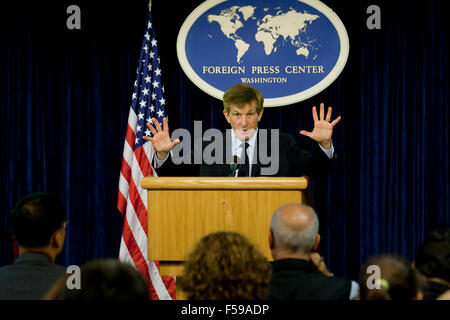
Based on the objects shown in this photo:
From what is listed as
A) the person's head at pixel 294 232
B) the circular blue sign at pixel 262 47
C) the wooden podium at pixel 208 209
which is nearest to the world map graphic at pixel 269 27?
the circular blue sign at pixel 262 47

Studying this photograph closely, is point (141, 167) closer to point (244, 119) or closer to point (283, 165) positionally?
point (244, 119)

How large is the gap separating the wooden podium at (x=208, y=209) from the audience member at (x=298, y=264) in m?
0.35

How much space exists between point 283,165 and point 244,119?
0.35 meters

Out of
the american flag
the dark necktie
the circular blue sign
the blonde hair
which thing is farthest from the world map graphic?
the dark necktie

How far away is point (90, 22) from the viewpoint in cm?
482

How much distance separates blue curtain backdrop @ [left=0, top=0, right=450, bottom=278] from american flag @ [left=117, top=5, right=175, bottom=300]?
224 millimetres

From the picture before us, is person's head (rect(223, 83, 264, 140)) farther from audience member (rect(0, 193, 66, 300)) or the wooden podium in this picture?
audience member (rect(0, 193, 66, 300))

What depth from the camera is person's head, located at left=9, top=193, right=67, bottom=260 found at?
202 cm

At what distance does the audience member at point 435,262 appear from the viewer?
1.79 m

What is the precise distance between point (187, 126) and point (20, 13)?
1.83 metres

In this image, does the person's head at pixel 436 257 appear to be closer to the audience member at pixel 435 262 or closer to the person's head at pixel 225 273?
the audience member at pixel 435 262

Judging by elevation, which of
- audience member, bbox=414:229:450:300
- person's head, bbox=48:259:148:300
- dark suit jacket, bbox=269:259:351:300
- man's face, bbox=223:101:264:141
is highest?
A: man's face, bbox=223:101:264:141
